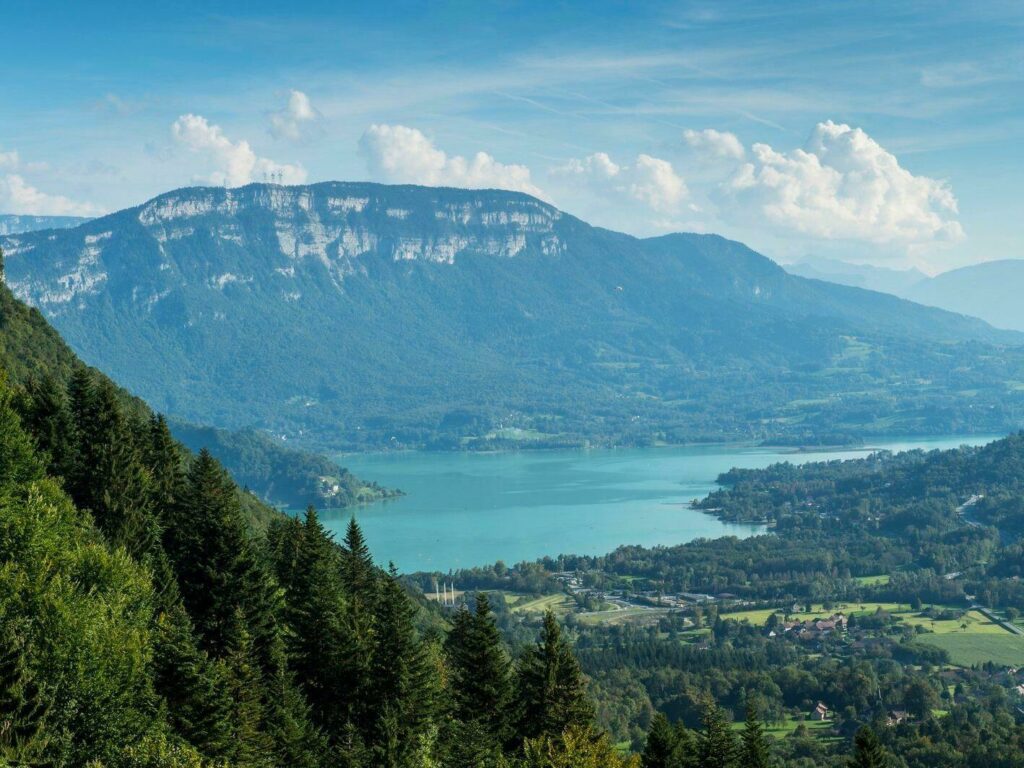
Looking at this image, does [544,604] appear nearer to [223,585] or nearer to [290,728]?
[223,585]

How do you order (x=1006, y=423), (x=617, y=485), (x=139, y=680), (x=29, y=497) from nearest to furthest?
(x=139, y=680), (x=29, y=497), (x=617, y=485), (x=1006, y=423)

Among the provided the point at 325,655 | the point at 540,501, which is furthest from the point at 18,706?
the point at 540,501

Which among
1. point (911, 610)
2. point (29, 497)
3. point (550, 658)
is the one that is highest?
point (29, 497)

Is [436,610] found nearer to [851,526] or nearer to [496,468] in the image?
[851,526]

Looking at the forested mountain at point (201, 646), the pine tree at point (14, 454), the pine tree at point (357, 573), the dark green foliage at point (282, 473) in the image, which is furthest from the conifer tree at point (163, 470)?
the dark green foliage at point (282, 473)

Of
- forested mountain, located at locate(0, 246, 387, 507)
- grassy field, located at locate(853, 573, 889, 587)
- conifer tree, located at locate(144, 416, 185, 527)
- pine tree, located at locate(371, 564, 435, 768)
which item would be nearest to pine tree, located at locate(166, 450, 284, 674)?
pine tree, located at locate(371, 564, 435, 768)

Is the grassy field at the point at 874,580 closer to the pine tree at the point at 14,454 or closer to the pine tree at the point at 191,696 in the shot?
the pine tree at the point at 14,454

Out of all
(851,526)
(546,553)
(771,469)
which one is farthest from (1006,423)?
(546,553)
